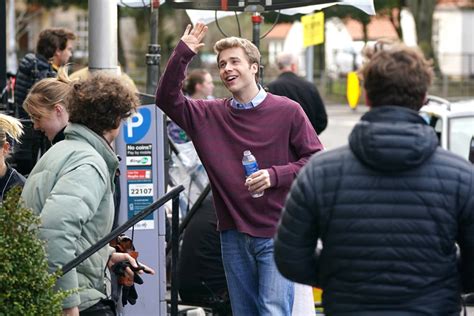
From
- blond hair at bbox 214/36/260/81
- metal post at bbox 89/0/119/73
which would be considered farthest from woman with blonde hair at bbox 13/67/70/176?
metal post at bbox 89/0/119/73

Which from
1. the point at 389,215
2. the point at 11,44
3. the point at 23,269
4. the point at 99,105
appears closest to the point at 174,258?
the point at 99,105

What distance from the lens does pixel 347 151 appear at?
430 centimetres

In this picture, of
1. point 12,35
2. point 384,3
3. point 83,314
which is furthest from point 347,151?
point 384,3

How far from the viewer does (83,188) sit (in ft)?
17.1

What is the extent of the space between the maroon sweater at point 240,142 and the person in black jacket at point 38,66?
2.43m

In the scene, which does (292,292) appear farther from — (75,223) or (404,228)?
(404,228)

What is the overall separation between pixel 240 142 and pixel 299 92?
5285mm

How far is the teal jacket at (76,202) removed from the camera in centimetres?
515

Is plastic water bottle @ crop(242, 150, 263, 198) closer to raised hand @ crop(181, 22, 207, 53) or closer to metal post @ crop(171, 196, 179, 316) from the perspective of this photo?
metal post @ crop(171, 196, 179, 316)

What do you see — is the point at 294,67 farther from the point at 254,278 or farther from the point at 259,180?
the point at 259,180

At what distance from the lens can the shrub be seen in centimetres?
484

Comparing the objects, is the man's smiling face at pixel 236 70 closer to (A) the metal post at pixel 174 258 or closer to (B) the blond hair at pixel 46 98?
(A) the metal post at pixel 174 258

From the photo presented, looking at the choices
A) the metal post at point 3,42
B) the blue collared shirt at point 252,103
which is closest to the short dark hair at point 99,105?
the blue collared shirt at point 252,103

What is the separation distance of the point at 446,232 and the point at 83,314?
6.63ft
